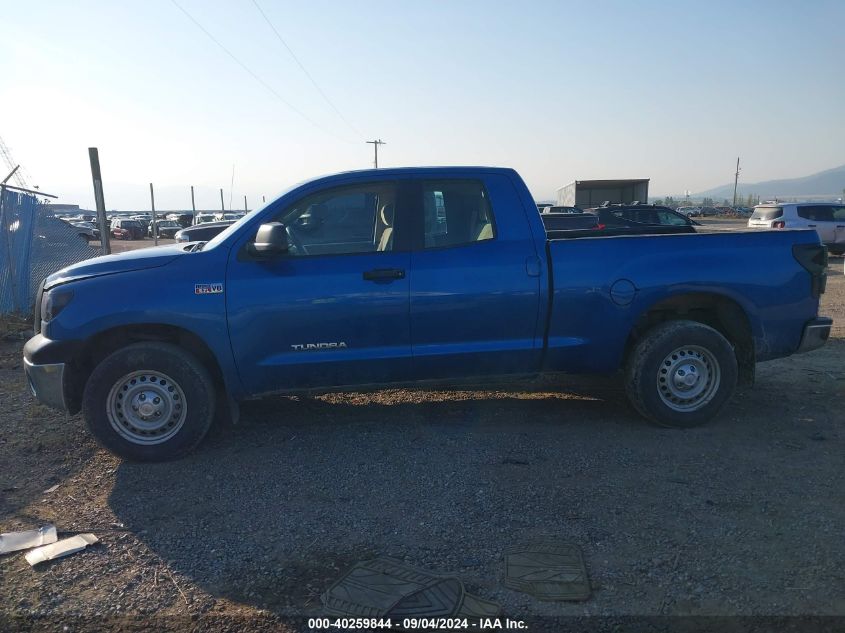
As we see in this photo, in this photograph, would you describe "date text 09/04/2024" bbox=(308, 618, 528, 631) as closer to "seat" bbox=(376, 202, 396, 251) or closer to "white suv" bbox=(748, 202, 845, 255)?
"seat" bbox=(376, 202, 396, 251)

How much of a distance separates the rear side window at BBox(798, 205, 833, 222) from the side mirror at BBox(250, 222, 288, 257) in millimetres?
19522

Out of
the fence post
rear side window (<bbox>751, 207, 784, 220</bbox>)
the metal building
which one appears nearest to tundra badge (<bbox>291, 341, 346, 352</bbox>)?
the fence post

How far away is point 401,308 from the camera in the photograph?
4746mm

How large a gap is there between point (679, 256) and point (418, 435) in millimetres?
2407

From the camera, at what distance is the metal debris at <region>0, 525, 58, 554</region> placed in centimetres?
363

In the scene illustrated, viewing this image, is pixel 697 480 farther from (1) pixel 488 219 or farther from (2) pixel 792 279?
(1) pixel 488 219

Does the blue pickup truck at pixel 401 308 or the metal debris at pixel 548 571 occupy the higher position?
the blue pickup truck at pixel 401 308

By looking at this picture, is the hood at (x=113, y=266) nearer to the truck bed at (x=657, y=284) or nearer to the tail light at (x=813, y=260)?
the truck bed at (x=657, y=284)

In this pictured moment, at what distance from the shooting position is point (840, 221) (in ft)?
64.6

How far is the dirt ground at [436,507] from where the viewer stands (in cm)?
311

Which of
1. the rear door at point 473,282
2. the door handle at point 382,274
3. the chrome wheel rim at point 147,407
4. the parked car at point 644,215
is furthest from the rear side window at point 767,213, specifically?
the chrome wheel rim at point 147,407

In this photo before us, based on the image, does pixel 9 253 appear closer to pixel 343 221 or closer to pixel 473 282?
pixel 343 221

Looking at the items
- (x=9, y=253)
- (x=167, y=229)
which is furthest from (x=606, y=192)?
(x=9, y=253)

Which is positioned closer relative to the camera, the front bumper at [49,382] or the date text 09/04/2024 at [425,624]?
the date text 09/04/2024 at [425,624]
